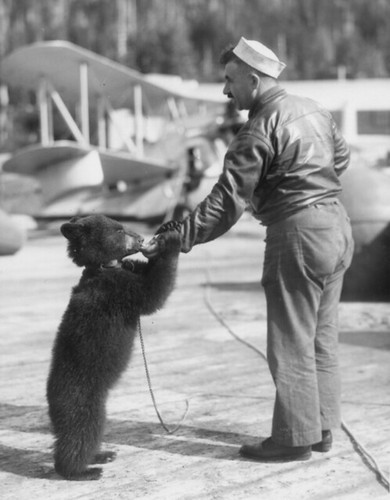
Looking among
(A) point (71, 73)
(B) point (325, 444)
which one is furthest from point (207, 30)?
(B) point (325, 444)

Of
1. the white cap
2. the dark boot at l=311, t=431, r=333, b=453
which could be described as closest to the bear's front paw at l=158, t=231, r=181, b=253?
the white cap

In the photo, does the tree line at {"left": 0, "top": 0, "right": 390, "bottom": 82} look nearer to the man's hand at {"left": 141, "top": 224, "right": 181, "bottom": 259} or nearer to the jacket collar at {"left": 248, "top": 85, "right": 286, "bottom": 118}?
the jacket collar at {"left": 248, "top": 85, "right": 286, "bottom": 118}

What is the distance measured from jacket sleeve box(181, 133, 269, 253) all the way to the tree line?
221 ft

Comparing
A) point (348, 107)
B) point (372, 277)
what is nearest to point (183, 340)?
point (372, 277)

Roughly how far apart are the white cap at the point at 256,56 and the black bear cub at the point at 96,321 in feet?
2.41

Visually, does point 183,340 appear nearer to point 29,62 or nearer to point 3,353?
point 3,353

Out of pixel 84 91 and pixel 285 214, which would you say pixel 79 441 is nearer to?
pixel 285 214

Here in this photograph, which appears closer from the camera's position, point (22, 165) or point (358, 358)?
point (358, 358)

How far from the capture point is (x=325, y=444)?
11.2ft

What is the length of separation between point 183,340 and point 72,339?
2911 millimetres

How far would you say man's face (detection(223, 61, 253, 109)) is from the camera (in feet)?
10.5

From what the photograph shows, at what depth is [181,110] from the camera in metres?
22.0

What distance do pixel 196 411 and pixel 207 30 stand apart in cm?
8861

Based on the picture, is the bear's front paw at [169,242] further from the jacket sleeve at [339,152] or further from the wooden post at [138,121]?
the wooden post at [138,121]
